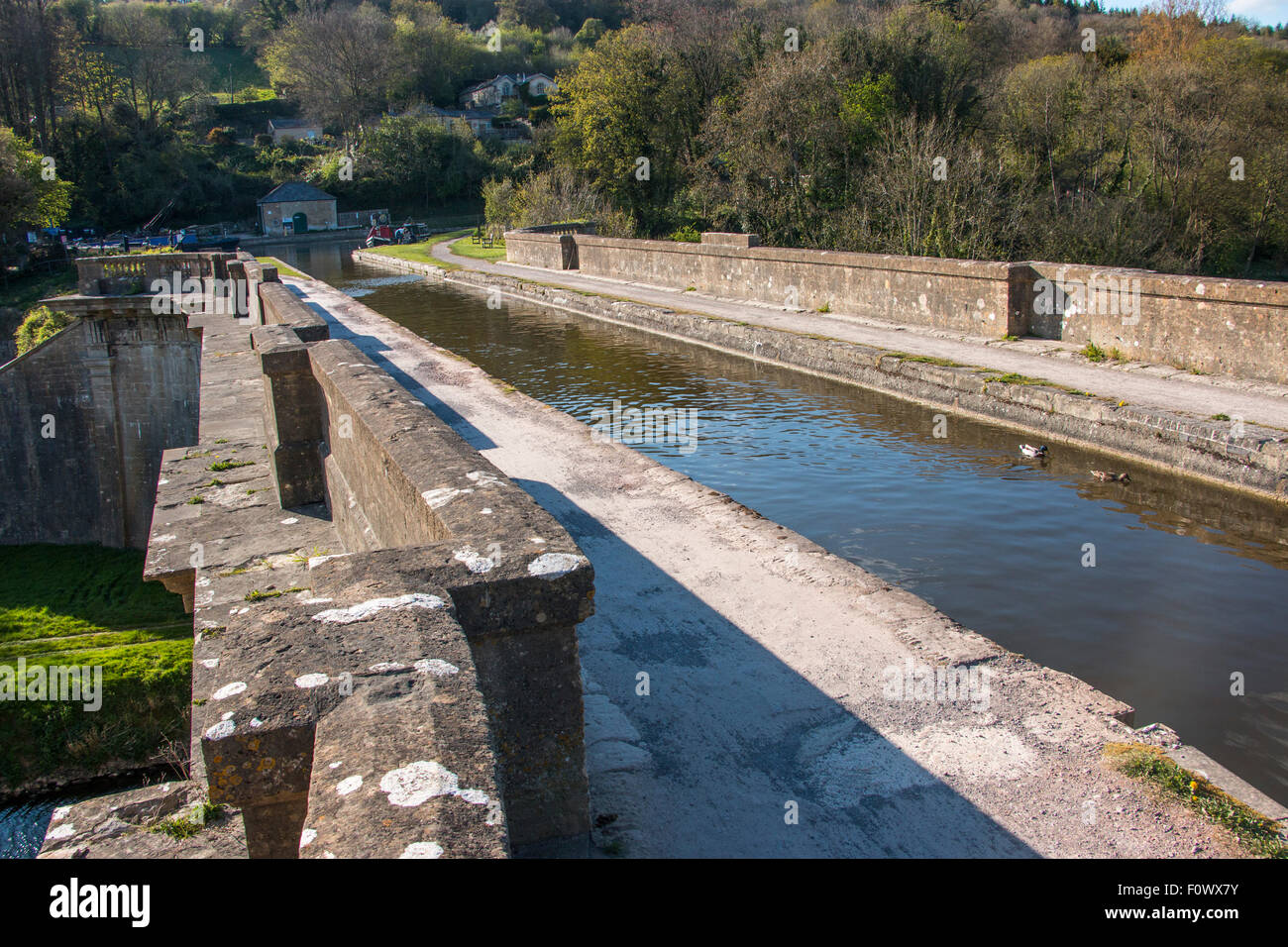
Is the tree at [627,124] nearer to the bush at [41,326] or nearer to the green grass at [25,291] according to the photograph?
the green grass at [25,291]

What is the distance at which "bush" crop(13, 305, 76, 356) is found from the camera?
68.9ft

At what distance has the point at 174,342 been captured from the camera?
2102 centimetres

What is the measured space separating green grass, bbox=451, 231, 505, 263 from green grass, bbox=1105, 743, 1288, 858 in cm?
3023

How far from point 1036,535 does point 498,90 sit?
91.5 meters

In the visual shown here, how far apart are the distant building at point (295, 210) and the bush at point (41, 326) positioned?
39.0m

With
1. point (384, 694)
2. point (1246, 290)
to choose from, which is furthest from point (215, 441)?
point (1246, 290)

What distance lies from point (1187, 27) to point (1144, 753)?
1508 inches

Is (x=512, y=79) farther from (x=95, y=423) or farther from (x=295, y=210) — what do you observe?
(x=95, y=423)

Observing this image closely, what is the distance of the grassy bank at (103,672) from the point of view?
12.7 metres

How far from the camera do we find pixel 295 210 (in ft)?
207

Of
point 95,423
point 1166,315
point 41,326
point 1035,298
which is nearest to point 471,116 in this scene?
point 41,326

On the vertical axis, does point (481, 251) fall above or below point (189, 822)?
above
